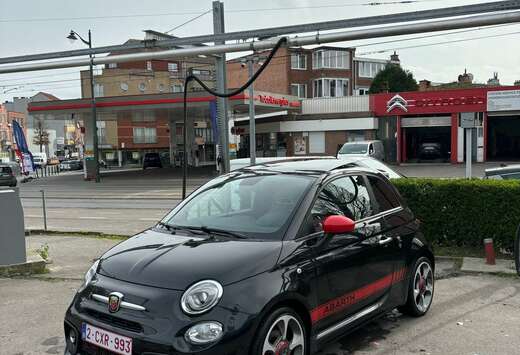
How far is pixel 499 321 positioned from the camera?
5.17 meters

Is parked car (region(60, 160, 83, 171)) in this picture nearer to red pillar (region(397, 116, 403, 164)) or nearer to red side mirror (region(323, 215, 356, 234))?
red pillar (region(397, 116, 403, 164))

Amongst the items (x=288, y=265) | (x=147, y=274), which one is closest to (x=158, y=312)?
(x=147, y=274)

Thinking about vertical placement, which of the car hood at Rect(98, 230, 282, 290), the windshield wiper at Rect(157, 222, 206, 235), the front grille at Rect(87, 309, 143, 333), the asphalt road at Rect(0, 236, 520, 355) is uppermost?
the windshield wiper at Rect(157, 222, 206, 235)

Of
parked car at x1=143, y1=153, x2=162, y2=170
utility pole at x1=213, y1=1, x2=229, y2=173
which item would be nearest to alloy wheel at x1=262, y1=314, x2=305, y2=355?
utility pole at x1=213, y1=1, x2=229, y2=173

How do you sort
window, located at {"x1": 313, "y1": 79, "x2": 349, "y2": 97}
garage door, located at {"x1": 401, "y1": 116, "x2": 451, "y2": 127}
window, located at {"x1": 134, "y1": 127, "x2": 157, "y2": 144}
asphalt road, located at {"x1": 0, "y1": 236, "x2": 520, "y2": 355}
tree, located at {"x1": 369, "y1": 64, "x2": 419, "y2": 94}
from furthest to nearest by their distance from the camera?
window, located at {"x1": 134, "y1": 127, "x2": 157, "y2": 144}, window, located at {"x1": 313, "y1": 79, "x2": 349, "y2": 97}, tree, located at {"x1": 369, "y1": 64, "x2": 419, "y2": 94}, garage door, located at {"x1": 401, "y1": 116, "x2": 451, "y2": 127}, asphalt road, located at {"x1": 0, "y1": 236, "x2": 520, "y2": 355}

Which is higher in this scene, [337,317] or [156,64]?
[156,64]

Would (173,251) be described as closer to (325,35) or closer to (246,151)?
(325,35)

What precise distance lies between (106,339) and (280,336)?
1.17 metres

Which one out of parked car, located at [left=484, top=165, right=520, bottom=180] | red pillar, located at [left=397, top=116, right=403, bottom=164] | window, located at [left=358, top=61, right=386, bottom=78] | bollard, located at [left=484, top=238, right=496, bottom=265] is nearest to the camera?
bollard, located at [left=484, top=238, right=496, bottom=265]

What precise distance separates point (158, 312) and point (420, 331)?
2783 millimetres

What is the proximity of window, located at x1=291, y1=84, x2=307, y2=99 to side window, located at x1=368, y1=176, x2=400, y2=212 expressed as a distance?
4892cm

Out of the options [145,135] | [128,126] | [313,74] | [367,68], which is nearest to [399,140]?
[313,74]

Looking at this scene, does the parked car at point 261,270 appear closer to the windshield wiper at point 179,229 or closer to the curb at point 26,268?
the windshield wiper at point 179,229

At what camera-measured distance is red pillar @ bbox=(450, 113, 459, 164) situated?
124 feet
